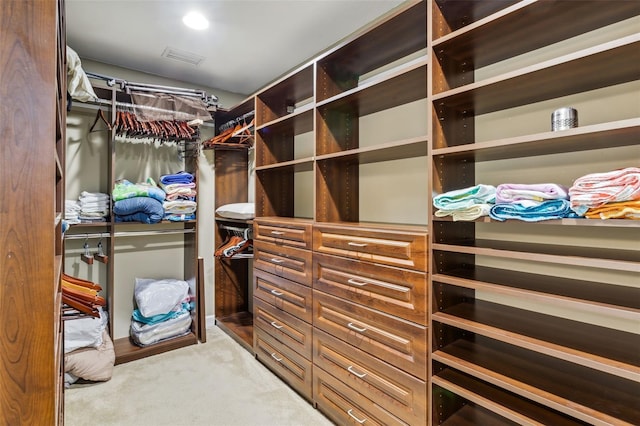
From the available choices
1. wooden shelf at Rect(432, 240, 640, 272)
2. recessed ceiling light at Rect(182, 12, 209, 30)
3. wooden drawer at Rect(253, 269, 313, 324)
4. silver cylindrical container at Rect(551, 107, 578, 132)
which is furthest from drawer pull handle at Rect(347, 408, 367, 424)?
recessed ceiling light at Rect(182, 12, 209, 30)

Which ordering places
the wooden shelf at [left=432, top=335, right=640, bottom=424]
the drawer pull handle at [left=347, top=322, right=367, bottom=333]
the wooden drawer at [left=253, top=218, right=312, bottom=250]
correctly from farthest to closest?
1. the wooden drawer at [left=253, top=218, right=312, bottom=250]
2. the drawer pull handle at [left=347, top=322, right=367, bottom=333]
3. the wooden shelf at [left=432, top=335, right=640, bottom=424]

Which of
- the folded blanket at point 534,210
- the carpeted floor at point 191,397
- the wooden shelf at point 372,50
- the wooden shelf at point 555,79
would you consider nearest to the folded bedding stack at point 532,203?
the folded blanket at point 534,210

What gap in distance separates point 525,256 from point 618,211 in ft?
0.98

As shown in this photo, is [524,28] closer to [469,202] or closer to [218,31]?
[469,202]

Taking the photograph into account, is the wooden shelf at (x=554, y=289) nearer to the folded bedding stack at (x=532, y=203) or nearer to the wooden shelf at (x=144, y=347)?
the folded bedding stack at (x=532, y=203)

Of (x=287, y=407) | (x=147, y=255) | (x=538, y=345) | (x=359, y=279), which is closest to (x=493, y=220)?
(x=538, y=345)

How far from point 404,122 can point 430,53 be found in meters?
0.68

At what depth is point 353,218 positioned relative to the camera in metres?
2.43

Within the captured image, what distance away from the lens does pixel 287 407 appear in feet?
7.19

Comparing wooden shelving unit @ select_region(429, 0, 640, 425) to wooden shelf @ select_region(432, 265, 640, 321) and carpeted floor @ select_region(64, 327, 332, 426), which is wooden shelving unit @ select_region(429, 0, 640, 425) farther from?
carpeted floor @ select_region(64, 327, 332, 426)

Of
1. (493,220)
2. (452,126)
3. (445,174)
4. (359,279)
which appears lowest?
(359,279)

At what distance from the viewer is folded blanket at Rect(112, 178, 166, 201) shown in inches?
109

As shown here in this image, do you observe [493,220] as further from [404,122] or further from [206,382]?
[206,382]

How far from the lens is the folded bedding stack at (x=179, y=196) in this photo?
3004 mm
